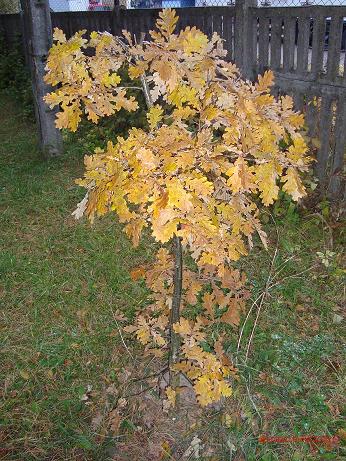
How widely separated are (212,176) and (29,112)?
19.2ft

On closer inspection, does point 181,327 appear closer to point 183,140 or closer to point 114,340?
point 114,340

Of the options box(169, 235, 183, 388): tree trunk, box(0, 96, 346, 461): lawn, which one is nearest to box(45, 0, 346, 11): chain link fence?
box(0, 96, 346, 461): lawn

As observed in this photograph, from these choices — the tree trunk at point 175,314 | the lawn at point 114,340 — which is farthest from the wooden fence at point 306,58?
the tree trunk at point 175,314

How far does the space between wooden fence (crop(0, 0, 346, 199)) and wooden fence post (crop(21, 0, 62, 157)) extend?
1.79 meters

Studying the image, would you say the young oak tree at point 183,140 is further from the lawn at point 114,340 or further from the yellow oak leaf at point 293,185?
the lawn at point 114,340

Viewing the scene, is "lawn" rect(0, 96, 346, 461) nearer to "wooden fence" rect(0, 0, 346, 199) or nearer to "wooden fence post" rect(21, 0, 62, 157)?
"wooden fence" rect(0, 0, 346, 199)

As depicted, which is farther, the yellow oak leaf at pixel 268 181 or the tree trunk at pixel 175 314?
the tree trunk at pixel 175 314

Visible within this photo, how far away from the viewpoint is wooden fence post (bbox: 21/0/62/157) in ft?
15.8

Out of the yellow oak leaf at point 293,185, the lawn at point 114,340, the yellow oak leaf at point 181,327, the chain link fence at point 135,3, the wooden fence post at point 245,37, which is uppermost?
the chain link fence at point 135,3

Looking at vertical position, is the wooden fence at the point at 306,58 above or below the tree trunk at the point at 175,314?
above

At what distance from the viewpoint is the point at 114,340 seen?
2758mm

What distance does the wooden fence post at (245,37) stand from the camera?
3.87 meters

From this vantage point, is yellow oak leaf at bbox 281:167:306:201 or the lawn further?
the lawn

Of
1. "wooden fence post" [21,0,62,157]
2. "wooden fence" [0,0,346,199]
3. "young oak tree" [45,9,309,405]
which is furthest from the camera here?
"wooden fence post" [21,0,62,157]
